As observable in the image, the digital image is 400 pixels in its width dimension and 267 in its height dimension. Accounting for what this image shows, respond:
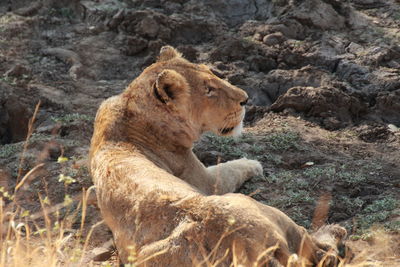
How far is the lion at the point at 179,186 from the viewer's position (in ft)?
14.4

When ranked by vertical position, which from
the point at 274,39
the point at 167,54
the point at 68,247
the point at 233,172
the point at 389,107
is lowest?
the point at 389,107

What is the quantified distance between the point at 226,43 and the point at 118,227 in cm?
634

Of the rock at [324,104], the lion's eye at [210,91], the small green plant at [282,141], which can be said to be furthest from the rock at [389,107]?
the lion's eye at [210,91]

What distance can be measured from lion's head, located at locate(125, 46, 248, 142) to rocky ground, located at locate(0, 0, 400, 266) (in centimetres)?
44

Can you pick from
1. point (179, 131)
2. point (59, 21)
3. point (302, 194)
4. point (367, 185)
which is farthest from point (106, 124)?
point (59, 21)

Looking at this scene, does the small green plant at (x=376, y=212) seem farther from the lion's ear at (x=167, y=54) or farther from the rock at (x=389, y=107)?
the rock at (x=389, y=107)

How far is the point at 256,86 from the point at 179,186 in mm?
5234

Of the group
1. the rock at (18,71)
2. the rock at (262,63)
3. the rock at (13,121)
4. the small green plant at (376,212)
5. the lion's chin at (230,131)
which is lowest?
the rock at (13,121)

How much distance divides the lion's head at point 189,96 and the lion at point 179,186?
0.01 meters

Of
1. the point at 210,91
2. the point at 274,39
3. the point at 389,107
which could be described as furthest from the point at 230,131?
the point at 274,39

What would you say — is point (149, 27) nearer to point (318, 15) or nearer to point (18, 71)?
point (18, 71)

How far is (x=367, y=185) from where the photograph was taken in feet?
23.8

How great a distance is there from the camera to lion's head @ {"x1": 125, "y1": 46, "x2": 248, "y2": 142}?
6.16 meters

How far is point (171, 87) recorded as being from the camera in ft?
20.1
